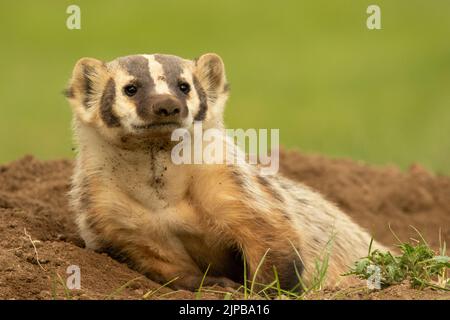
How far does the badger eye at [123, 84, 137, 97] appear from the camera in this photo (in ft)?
16.9

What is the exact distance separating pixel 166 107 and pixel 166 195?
659 millimetres

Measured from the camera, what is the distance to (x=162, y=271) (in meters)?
5.36

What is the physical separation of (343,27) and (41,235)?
13.8m

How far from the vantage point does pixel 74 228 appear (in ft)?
20.5

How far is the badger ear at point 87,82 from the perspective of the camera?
550cm

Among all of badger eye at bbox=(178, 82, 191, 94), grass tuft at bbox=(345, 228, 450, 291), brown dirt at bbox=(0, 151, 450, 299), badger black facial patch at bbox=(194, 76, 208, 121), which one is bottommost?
brown dirt at bbox=(0, 151, 450, 299)

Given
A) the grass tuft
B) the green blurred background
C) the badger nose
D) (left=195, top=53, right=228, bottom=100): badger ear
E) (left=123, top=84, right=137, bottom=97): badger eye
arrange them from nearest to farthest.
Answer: the grass tuft → the badger nose → (left=123, top=84, right=137, bottom=97): badger eye → (left=195, top=53, right=228, bottom=100): badger ear → the green blurred background

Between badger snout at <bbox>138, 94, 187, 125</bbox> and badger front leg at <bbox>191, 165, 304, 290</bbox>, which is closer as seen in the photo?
badger snout at <bbox>138, 94, 187, 125</bbox>

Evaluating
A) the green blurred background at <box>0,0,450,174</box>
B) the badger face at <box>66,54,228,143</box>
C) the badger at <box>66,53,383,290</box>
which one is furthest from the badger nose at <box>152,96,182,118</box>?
the green blurred background at <box>0,0,450,174</box>

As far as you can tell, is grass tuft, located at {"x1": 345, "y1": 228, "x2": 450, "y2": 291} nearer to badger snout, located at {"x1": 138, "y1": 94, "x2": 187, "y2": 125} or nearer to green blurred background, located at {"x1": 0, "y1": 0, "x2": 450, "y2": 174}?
badger snout, located at {"x1": 138, "y1": 94, "x2": 187, "y2": 125}

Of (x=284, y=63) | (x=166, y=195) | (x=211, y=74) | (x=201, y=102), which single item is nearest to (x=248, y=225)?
(x=166, y=195)

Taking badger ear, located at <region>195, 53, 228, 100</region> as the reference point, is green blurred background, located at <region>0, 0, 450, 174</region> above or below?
below

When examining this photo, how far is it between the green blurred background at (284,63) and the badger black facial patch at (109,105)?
240 inches

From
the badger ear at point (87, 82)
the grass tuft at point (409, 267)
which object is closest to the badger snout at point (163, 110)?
the badger ear at point (87, 82)
